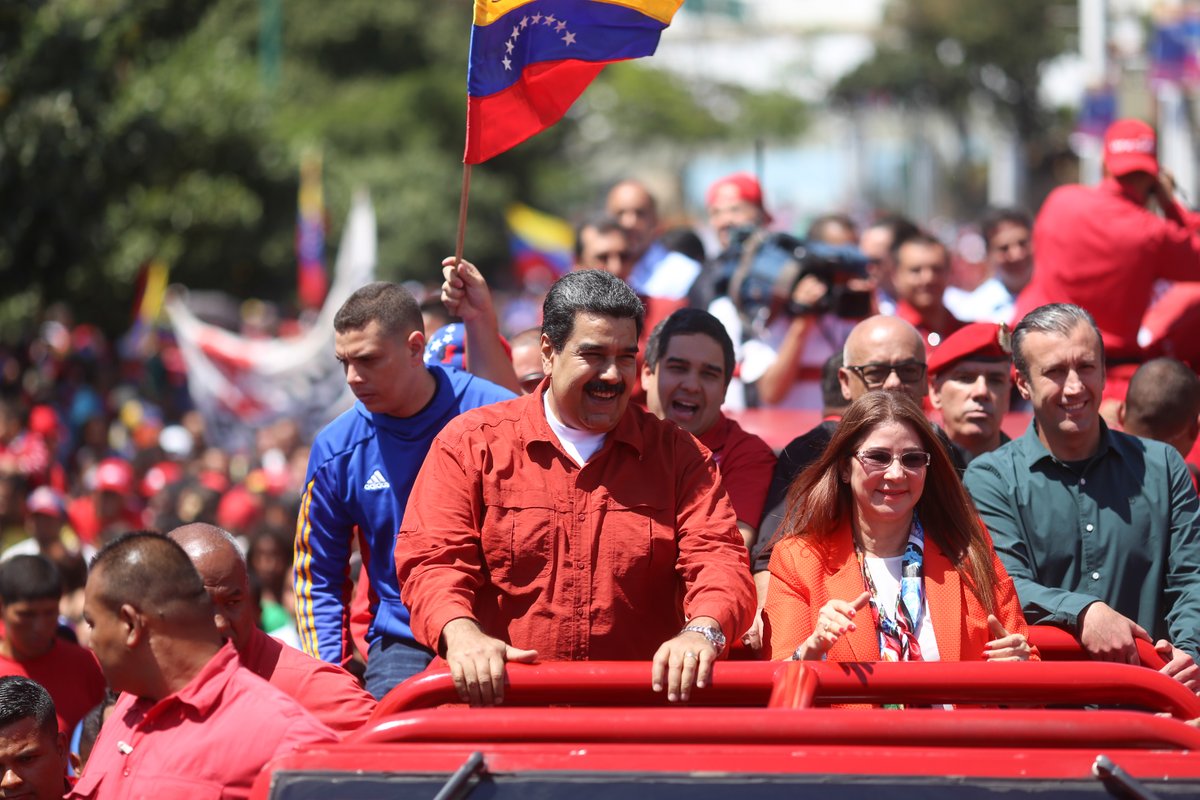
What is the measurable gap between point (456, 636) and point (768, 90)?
77.8 meters

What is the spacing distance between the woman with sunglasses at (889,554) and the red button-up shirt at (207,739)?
1319 millimetres

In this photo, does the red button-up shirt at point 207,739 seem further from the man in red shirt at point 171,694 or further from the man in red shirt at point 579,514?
the man in red shirt at point 579,514

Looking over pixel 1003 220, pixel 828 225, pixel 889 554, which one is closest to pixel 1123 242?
pixel 1003 220

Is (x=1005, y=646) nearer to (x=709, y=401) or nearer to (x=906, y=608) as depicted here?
(x=906, y=608)

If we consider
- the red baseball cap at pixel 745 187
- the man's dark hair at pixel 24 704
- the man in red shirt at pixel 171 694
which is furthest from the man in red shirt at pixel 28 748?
the red baseball cap at pixel 745 187

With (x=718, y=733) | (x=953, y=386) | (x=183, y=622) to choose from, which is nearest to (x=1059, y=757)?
(x=718, y=733)

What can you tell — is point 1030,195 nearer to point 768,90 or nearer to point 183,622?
point 768,90

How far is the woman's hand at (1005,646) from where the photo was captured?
4309 mm

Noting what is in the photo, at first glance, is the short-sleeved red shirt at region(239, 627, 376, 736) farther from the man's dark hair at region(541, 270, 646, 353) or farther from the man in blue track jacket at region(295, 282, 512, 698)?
the man's dark hair at region(541, 270, 646, 353)

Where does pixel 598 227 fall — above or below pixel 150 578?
above

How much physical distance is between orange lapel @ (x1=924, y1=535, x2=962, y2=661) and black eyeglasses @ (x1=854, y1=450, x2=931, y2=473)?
0.69 ft

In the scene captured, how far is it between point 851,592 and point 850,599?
2 centimetres

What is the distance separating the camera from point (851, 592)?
4609 millimetres

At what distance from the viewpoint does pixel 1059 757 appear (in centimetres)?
323
